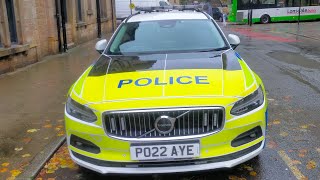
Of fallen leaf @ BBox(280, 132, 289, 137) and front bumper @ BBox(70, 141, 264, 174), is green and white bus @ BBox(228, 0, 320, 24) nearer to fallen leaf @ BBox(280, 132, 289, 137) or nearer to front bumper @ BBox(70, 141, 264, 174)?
fallen leaf @ BBox(280, 132, 289, 137)

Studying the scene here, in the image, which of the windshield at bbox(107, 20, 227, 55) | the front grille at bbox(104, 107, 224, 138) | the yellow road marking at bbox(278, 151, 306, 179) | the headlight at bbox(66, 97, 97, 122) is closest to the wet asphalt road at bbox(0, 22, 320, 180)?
the yellow road marking at bbox(278, 151, 306, 179)

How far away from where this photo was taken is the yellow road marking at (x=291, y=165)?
4.04 meters

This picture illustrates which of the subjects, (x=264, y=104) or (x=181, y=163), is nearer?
(x=181, y=163)

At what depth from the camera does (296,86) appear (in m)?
8.26

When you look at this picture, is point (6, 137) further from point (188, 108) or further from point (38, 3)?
point (38, 3)

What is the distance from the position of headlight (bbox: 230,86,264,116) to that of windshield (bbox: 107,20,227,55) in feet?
4.50

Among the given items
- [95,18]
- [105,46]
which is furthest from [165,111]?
[95,18]

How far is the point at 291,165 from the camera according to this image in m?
4.30

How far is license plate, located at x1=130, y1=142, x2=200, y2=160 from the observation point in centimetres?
335

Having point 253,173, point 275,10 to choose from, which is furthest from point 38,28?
point 275,10

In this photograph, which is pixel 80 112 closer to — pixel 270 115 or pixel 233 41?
pixel 233 41

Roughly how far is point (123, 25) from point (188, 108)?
282cm

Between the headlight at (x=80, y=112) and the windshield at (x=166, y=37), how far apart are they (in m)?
1.47

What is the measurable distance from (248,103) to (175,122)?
74 cm
